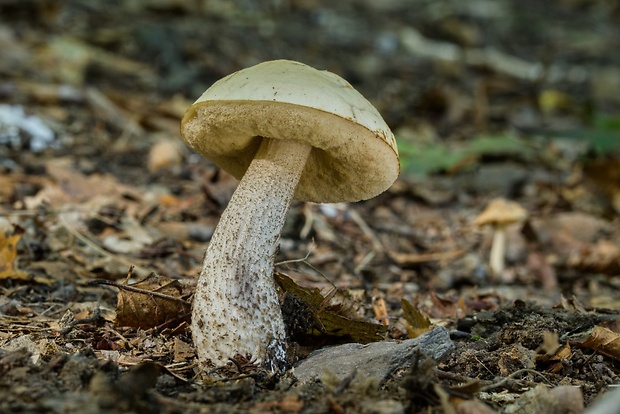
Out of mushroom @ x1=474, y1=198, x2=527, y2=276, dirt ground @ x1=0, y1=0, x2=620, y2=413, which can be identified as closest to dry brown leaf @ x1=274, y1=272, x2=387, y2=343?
dirt ground @ x1=0, y1=0, x2=620, y2=413

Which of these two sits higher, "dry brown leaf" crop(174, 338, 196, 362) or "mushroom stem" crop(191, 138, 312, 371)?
"mushroom stem" crop(191, 138, 312, 371)

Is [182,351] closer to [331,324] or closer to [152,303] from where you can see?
[152,303]

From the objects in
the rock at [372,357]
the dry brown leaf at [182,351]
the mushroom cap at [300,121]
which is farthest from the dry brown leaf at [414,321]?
the dry brown leaf at [182,351]

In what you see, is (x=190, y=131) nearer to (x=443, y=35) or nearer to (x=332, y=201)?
(x=332, y=201)

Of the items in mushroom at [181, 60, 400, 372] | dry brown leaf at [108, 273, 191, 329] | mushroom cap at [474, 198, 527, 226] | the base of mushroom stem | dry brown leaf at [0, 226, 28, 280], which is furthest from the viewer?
mushroom cap at [474, 198, 527, 226]

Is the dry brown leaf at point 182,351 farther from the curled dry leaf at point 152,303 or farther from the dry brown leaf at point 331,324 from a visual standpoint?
the dry brown leaf at point 331,324

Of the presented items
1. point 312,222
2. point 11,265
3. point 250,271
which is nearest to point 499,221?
point 312,222

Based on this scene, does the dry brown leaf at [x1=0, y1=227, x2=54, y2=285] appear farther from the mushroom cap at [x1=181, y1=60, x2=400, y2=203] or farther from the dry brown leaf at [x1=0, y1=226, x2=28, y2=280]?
the mushroom cap at [x1=181, y1=60, x2=400, y2=203]
